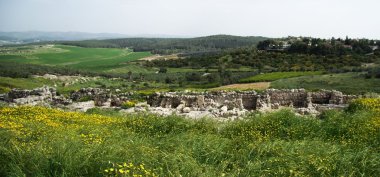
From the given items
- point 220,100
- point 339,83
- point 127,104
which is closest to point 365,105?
point 220,100

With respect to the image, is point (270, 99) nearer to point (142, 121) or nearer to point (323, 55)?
point (142, 121)

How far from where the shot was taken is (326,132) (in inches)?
485

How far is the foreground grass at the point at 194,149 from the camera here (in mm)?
7188

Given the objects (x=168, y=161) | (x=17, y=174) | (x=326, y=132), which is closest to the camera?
(x=17, y=174)

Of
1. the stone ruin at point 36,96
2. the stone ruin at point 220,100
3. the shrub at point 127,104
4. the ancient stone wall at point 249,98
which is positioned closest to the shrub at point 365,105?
the stone ruin at point 220,100

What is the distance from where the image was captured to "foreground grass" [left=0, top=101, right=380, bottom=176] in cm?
719

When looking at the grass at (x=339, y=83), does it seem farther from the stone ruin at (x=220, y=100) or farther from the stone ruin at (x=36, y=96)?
the stone ruin at (x=36, y=96)

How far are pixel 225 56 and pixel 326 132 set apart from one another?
217ft

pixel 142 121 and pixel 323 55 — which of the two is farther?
pixel 323 55

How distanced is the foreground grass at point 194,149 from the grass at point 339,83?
56.6 feet

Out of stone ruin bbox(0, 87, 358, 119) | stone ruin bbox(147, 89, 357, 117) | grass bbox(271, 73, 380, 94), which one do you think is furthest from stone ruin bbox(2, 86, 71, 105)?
grass bbox(271, 73, 380, 94)

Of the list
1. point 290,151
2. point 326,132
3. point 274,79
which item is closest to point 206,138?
point 290,151

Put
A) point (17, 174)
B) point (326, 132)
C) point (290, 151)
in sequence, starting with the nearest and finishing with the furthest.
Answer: point (17, 174)
point (290, 151)
point (326, 132)

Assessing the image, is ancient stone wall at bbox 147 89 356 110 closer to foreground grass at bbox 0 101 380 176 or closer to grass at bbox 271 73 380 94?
grass at bbox 271 73 380 94
